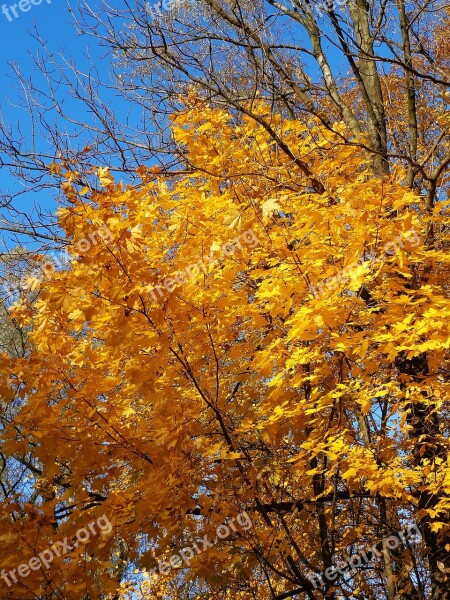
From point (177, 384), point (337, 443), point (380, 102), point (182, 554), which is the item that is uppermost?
point (380, 102)

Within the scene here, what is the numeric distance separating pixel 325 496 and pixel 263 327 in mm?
1458

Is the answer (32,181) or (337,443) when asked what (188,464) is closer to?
(337,443)

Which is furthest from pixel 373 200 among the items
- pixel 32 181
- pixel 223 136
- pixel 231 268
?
pixel 32 181

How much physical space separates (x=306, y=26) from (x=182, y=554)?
19.8 feet

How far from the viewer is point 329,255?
125 inches

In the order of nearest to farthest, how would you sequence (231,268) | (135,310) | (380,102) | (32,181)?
(135,310) < (231,268) < (32,181) < (380,102)

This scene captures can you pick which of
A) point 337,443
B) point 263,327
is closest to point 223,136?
point 263,327

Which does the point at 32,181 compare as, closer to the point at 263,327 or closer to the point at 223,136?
the point at 223,136

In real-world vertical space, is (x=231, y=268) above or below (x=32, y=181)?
below

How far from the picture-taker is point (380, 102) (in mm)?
6000

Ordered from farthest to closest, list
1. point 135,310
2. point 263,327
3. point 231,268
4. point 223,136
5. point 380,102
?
1. point 380,102
2. point 223,136
3. point 263,327
4. point 231,268
5. point 135,310


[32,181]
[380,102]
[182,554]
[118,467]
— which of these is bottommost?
[182,554]

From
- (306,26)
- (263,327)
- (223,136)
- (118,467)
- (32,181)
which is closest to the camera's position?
(118,467)

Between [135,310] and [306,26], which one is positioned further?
[306,26]
